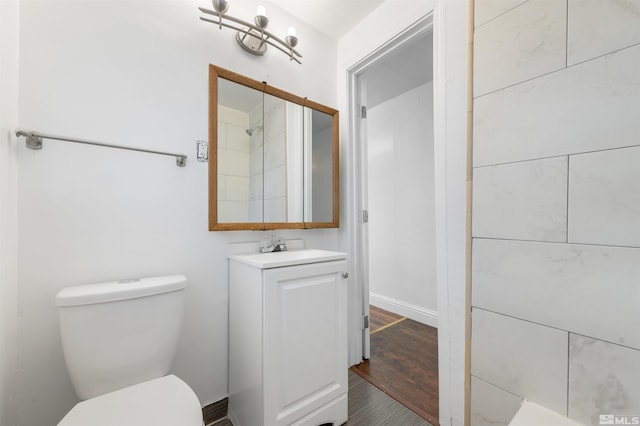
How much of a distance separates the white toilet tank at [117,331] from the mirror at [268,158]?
43 centimetres

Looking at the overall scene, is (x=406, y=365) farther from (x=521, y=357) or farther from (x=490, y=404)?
(x=521, y=357)

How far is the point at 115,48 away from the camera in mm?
1073

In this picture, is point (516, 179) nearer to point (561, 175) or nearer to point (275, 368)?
point (561, 175)

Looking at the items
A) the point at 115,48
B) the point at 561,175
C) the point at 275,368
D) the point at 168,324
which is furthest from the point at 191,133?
the point at 561,175

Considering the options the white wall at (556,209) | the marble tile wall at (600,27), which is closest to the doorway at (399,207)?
the white wall at (556,209)

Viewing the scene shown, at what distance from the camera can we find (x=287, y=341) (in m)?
1.07

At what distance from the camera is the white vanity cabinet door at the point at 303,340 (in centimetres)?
103

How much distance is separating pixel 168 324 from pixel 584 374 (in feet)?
4.85

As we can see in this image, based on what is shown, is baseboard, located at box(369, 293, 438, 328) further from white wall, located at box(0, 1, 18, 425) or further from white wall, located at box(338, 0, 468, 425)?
white wall, located at box(0, 1, 18, 425)

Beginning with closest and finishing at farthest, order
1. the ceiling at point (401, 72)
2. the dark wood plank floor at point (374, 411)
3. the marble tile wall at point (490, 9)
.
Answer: the marble tile wall at point (490, 9)
the dark wood plank floor at point (374, 411)
the ceiling at point (401, 72)

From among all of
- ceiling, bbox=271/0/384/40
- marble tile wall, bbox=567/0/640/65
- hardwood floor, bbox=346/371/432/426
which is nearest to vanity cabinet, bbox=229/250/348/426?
hardwood floor, bbox=346/371/432/426

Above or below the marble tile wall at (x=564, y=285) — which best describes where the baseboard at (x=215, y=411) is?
below

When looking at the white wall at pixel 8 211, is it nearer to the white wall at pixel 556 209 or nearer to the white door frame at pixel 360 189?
the white door frame at pixel 360 189

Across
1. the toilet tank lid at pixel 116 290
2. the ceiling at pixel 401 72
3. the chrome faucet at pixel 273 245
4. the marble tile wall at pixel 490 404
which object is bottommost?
the marble tile wall at pixel 490 404
